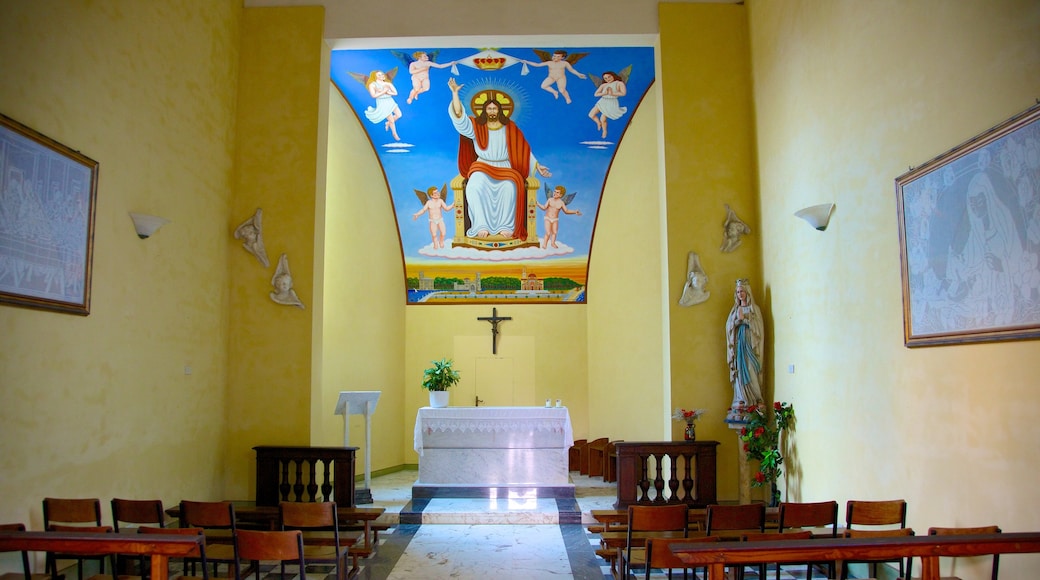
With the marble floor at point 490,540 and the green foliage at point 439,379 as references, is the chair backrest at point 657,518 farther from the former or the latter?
the green foliage at point 439,379

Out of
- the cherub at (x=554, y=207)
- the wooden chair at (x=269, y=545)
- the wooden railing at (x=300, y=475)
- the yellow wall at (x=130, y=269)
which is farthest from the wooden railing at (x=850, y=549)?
the cherub at (x=554, y=207)

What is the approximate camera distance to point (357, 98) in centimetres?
1072

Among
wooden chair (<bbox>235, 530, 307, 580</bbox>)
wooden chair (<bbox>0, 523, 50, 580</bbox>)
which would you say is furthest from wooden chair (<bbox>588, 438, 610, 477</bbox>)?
wooden chair (<bbox>0, 523, 50, 580</bbox>)

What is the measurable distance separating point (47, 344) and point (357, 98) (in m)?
6.79

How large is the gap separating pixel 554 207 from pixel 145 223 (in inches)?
299

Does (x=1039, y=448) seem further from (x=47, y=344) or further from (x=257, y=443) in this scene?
(x=257, y=443)

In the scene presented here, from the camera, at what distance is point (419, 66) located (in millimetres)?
10000

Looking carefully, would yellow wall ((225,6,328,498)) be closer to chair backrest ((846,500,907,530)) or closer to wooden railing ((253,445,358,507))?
wooden railing ((253,445,358,507))

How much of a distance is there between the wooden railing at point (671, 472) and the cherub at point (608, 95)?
548 cm

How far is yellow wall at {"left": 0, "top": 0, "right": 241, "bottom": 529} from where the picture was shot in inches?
182

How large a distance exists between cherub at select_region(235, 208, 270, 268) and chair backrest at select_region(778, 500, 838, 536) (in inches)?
230

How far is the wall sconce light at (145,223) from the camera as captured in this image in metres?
5.81

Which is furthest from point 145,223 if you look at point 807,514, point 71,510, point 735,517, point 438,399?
point 807,514

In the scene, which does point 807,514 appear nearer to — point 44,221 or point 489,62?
point 44,221
